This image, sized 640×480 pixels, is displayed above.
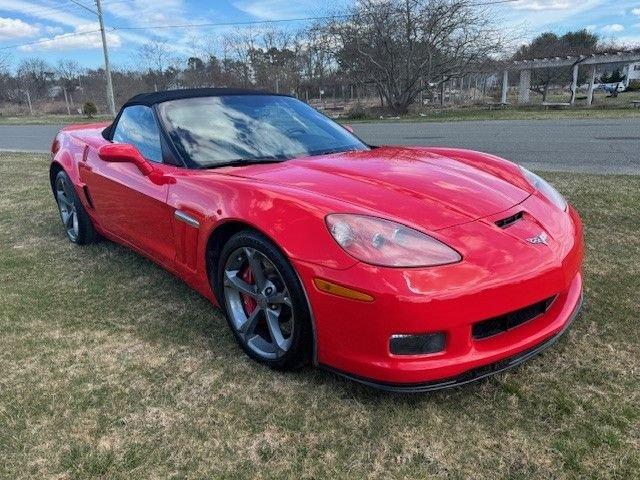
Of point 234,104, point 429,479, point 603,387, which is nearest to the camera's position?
point 429,479

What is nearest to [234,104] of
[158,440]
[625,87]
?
[158,440]

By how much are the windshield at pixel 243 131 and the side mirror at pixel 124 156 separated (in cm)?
22

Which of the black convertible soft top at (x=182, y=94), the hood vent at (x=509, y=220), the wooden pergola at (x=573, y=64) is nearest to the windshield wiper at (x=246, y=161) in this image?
the black convertible soft top at (x=182, y=94)

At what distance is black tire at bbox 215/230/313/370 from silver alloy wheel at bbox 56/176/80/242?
2298 mm

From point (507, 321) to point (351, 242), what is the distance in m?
0.70

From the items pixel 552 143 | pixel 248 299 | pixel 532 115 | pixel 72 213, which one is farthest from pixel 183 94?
pixel 532 115

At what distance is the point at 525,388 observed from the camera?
215 cm

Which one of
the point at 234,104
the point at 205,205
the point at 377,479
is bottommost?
the point at 377,479

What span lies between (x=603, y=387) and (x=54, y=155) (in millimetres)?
4507

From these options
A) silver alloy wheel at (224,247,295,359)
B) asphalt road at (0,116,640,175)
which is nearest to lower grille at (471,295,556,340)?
silver alloy wheel at (224,247,295,359)

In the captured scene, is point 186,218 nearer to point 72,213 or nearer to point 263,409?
point 263,409

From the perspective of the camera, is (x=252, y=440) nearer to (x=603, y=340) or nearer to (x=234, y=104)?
(x=603, y=340)

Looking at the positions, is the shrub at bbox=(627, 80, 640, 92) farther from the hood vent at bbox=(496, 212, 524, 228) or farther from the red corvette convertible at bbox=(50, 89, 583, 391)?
the hood vent at bbox=(496, 212, 524, 228)

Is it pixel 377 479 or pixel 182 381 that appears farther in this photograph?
pixel 182 381
